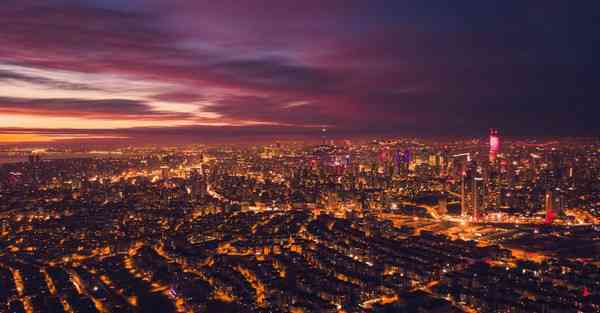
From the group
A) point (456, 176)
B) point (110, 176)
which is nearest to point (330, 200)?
point (456, 176)

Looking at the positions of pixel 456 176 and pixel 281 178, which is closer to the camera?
pixel 456 176

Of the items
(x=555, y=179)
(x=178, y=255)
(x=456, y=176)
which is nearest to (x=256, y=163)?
(x=456, y=176)

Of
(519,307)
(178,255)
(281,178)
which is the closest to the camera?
(519,307)

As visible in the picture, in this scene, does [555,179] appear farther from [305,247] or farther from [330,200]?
[305,247]

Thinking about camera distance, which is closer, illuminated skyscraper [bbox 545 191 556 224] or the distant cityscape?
the distant cityscape

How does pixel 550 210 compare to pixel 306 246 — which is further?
pixel 550 210

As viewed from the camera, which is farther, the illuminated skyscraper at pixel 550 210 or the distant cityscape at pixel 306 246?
the illuminated skyscraper at pixel 550 210

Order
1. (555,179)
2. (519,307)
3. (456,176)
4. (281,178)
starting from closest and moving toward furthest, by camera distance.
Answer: (519,307) < (555,179) < (456,176) < (281,178)
